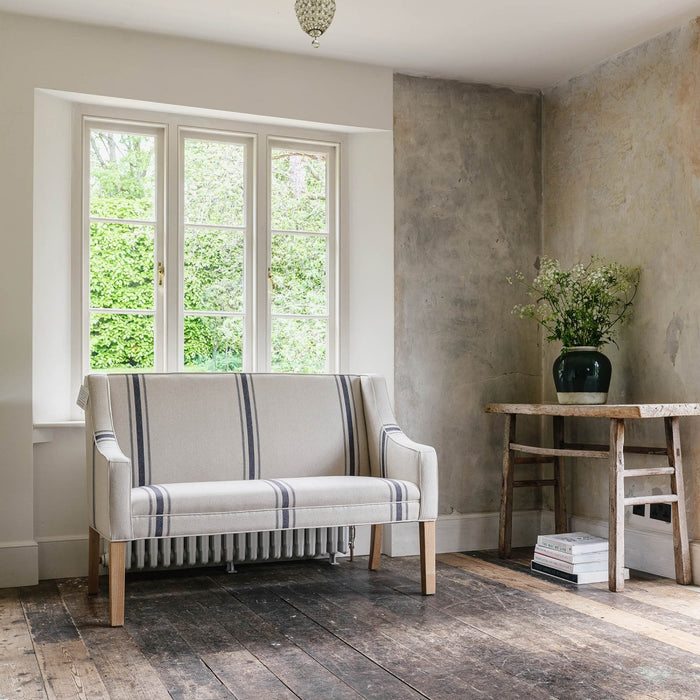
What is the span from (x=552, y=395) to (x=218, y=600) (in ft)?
6.96

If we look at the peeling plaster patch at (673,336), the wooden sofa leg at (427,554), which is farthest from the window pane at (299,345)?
the peeling plaster patch at (673,336)

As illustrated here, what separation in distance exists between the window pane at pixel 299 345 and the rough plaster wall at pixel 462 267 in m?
0.38

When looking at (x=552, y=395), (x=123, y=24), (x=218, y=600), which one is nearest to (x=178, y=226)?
(x=123, y=24)

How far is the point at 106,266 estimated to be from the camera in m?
3.97

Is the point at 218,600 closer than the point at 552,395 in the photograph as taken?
Yes

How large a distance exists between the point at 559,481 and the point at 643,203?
4.57 ft

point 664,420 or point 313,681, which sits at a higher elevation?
point 664,420

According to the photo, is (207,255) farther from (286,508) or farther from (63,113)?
(286,508)

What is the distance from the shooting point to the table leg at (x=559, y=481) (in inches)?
168

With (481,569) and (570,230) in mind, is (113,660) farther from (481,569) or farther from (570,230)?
(570,230)

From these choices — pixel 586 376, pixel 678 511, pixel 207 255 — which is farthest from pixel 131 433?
pixel 678 511

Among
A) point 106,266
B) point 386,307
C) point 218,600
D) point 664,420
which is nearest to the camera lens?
point 218,600

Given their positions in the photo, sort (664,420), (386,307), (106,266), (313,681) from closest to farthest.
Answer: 1. (313,681)
2. (664,420)
3. (106,266)
4. (386,307)

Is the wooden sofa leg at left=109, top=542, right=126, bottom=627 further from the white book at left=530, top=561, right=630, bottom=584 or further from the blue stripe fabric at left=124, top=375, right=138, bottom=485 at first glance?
the white book at left=530, top=561, right=630, bottom=584
